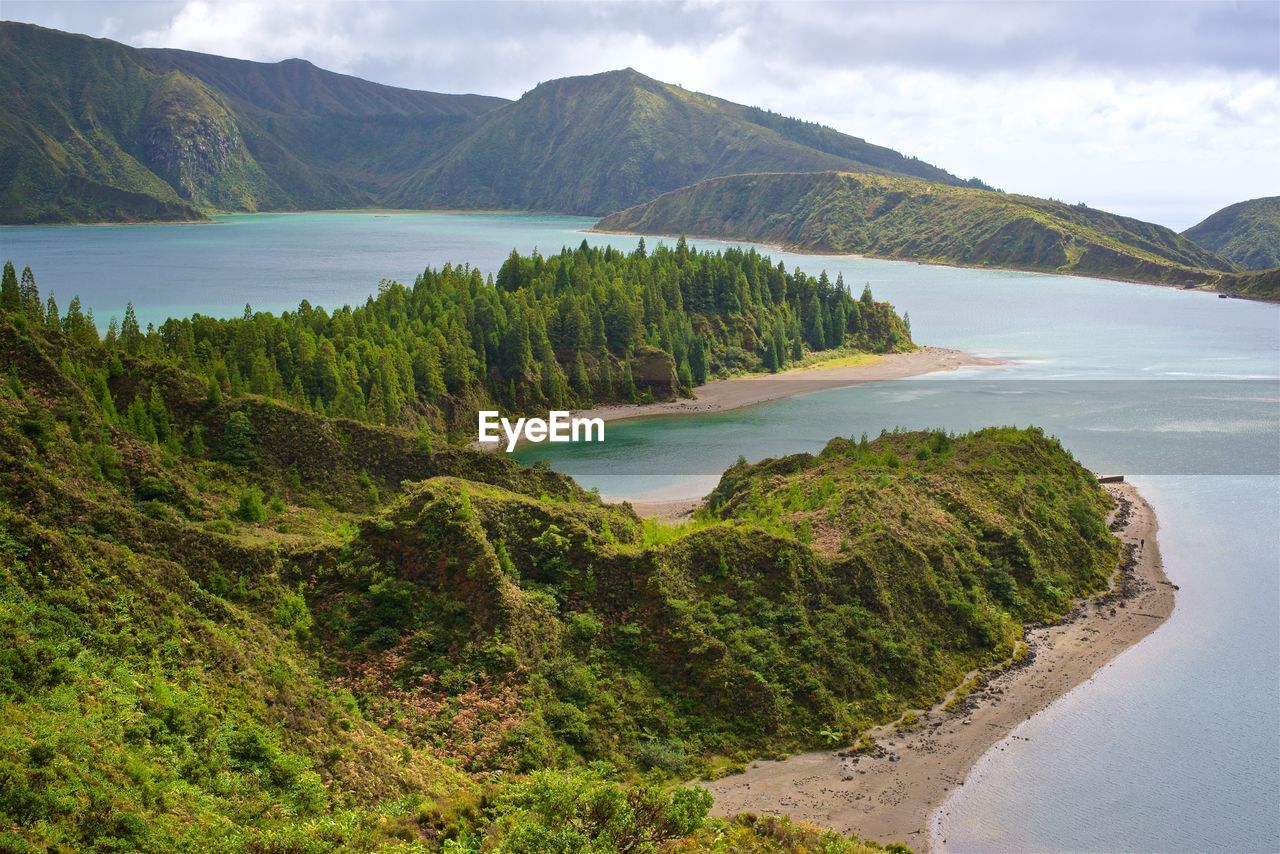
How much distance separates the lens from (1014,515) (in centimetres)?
6162

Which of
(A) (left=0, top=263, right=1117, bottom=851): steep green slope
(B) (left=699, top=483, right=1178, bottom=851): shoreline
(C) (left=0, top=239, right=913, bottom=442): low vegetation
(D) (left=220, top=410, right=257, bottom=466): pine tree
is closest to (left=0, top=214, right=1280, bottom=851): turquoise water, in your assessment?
(B) (left=699, top=483, right=1178, bottom=851): shoreline

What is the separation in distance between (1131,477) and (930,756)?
54.0m

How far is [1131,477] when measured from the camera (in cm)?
8706

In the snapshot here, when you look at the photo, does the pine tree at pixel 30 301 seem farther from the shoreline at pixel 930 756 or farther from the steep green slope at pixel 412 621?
the shoreline at pixel 930 756

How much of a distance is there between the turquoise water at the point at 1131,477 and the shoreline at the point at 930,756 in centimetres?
95

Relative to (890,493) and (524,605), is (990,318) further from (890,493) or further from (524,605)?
(524,605)

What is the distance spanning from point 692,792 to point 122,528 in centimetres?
2089

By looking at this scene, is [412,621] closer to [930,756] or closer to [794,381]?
[930,756]

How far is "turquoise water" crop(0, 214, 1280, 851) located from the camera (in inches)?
1594

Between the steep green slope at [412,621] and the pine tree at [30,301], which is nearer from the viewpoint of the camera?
the steep green slope at [412,621]

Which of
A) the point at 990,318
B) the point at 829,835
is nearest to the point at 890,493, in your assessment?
the point at 829,835

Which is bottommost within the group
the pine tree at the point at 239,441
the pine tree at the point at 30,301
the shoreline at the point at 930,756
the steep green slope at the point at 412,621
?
the shoreline at the point at 930,756

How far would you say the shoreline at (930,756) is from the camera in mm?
37219

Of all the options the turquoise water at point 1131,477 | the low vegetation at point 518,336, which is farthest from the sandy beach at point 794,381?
the turquoise water at point 1131,477
